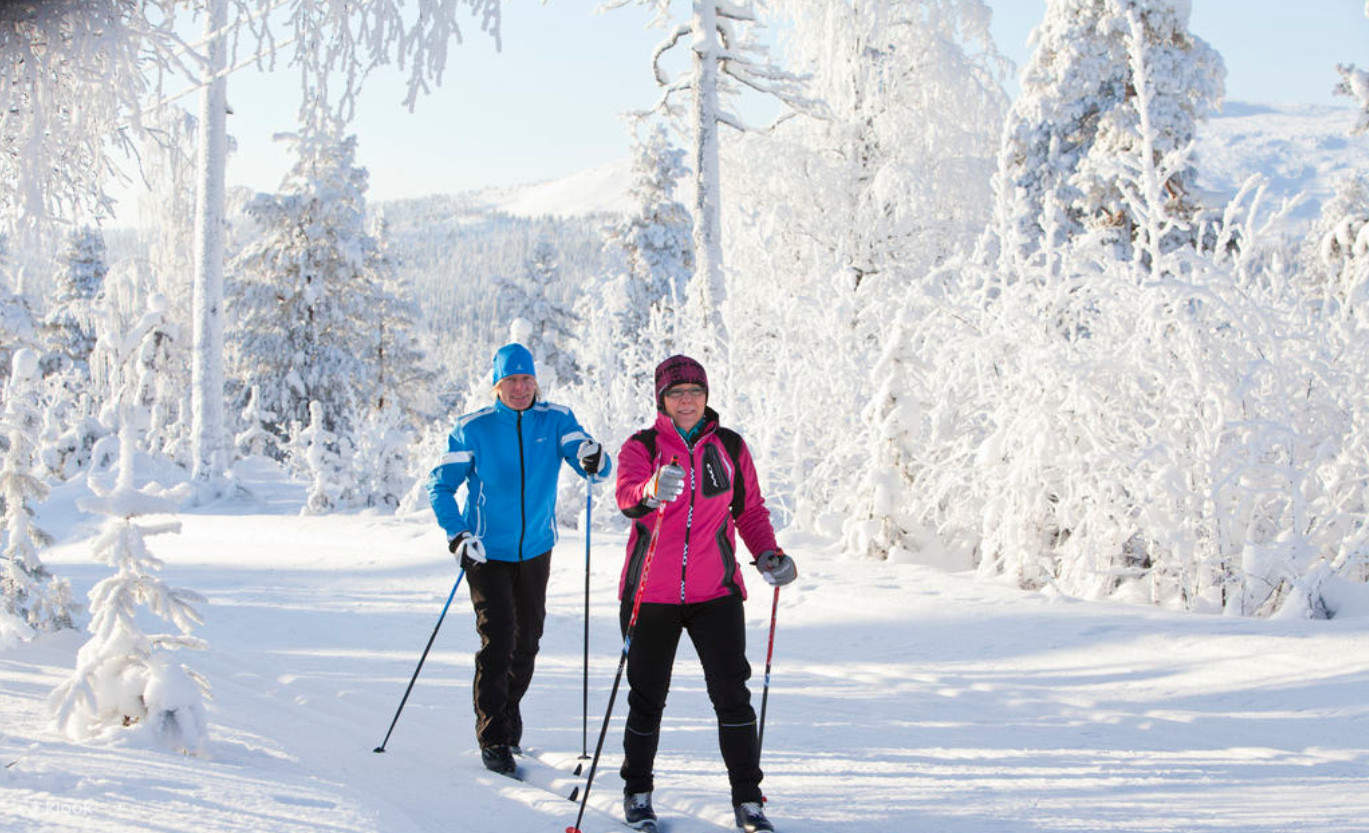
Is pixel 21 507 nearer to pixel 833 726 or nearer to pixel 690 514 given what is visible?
→ pixel 690 514

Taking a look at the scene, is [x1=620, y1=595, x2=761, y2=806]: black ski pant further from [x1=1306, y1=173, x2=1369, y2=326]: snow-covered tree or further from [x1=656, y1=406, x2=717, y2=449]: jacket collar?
[x1=1306, y1=173, x2=1369, y2=326]: snow-covered tree

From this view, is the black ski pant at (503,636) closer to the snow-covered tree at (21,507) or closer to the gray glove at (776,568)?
the gray glove at (776,568)

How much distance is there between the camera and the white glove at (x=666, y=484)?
3375 millimetres

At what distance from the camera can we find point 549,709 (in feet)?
17.3

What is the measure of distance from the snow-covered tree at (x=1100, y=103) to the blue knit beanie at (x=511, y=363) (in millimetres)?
13482

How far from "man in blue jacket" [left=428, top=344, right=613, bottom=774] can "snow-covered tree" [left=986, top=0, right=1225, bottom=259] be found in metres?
13.5

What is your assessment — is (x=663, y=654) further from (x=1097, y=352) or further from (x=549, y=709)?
(x=1097, y=352)

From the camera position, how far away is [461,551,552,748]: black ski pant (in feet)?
13.8

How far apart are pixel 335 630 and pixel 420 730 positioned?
2.82 meters

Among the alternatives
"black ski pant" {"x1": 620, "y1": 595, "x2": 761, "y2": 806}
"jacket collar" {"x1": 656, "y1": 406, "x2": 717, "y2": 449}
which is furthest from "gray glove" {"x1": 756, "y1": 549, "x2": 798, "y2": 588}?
"jacket collar" {"x1": 656, "y1": 406, "x2": 717, "y2": 449}

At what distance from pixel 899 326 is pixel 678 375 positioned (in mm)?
4926

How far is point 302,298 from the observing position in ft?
86.3

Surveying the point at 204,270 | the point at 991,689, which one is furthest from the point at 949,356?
the point at 204,270

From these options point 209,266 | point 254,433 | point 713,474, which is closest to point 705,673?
point 713,474
